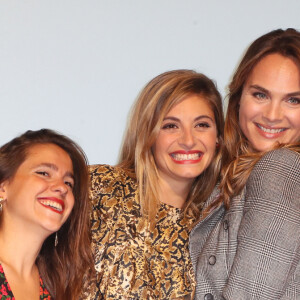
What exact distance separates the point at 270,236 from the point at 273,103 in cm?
61

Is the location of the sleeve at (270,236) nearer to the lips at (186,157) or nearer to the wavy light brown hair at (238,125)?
the wavy light brown hair at (238,125)

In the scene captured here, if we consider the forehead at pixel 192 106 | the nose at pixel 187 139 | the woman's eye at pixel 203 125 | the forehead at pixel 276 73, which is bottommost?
the nose at pixel 187 139

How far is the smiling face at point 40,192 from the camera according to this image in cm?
267

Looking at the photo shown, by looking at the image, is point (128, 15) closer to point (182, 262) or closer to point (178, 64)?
point (178, 64)

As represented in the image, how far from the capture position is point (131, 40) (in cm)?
363

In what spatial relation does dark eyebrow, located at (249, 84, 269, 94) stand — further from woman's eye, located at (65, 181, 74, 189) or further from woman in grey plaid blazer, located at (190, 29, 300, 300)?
woman's eye, located at (65, 181, 74, 189)

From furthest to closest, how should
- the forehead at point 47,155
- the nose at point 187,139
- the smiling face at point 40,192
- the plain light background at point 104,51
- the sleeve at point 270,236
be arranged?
the plain light background at point 104,51, the nose at point 187,139, the forehead at point 47,155, the smiling face at point 40,192, the sleeve at point 270,236

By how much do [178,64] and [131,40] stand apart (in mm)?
254

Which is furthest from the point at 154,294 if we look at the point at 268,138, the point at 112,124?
the point at 112,124

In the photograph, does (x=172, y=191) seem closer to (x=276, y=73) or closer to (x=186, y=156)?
(x=186, y=156)

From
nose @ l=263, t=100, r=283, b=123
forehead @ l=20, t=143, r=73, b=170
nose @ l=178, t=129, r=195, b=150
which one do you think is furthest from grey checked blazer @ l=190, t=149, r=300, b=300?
forehead @ l=20, t=143, r=73, b=170

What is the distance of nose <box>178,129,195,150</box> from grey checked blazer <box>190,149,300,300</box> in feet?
1.39

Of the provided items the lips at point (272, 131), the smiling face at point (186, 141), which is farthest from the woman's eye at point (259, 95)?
the smiling face at point (186, 141)

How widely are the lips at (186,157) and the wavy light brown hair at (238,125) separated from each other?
4.4 inches
